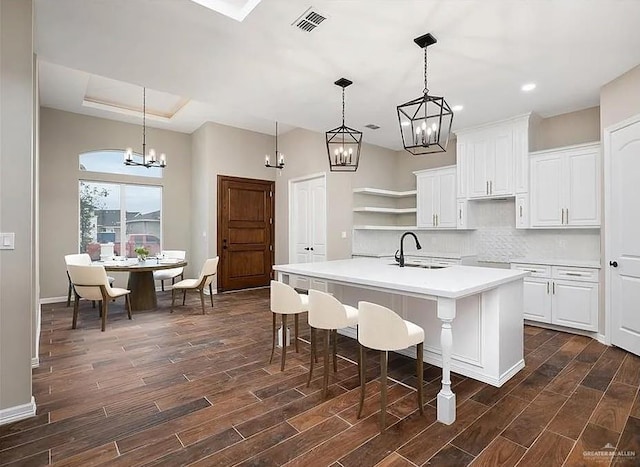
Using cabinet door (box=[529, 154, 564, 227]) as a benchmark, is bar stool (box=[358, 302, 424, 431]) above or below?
below

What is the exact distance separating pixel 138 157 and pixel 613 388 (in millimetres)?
7806

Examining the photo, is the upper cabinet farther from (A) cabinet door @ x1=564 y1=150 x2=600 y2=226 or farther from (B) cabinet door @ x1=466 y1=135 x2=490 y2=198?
(A) cabinet door @ x1=564 y1=150 x2=600 y2=226

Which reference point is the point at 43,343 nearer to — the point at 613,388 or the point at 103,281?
the point at 103,281

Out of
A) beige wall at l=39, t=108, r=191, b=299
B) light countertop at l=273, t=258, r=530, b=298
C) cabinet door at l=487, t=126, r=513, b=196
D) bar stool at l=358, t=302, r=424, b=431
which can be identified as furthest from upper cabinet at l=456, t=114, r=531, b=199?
beige wall at l=39, t=108, r=191, b=299

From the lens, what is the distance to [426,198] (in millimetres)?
5965

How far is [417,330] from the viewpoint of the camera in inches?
93.1

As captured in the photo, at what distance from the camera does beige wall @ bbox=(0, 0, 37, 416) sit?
2174 millimetres

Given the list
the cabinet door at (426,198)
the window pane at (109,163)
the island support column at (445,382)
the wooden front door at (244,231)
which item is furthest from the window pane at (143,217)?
the island support column at (445,382)

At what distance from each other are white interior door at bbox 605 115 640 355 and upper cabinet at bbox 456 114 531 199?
1.03 metres

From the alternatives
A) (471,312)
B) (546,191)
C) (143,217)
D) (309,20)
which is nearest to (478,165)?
(546,191)

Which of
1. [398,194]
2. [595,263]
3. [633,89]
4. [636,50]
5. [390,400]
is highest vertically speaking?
[636,50]

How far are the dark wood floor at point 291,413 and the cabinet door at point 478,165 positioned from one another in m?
2.37

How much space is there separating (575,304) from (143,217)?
24.3 feet

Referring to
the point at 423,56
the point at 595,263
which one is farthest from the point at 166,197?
the point at 595,263
